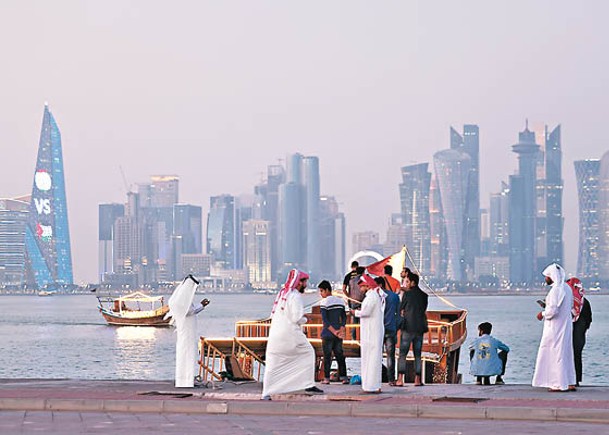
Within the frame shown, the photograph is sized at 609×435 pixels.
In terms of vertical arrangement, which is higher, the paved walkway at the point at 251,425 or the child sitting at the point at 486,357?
the child sitting at the point at 486,357

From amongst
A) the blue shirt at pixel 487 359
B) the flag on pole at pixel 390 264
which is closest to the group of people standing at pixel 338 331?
the blue shirt at pixel 487 359

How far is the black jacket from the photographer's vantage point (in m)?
23.5

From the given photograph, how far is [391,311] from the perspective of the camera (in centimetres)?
2388

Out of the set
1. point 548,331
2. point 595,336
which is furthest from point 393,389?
point 595,336

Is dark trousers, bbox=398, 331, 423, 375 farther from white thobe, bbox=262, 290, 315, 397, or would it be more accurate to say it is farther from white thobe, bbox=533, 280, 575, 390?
white thobe, bbox=262, 290, 315, 397

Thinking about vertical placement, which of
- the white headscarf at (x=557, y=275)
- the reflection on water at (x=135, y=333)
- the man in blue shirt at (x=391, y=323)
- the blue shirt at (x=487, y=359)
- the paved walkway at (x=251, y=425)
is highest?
the white headscarf at (x=557, y=275)

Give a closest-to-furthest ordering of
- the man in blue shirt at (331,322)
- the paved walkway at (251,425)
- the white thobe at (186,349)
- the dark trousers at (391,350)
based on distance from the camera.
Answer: the paved walkway at (251,425) → the white thobe at (186,349) → the man in blue shirt at (331,322) → the dark trousers at (391,350)

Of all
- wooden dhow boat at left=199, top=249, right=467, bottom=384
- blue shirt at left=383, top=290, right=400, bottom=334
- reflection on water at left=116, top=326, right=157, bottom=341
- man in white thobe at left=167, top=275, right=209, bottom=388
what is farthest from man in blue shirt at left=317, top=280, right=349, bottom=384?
reflection on water at left=116, top=326, right=157, bottom=341

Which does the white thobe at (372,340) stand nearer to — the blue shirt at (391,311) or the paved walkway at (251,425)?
the blue shirt at (391,311)

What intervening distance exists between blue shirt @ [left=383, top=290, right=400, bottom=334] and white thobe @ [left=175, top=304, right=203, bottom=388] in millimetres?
3374

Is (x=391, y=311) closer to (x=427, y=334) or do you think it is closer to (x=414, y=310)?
(x=414, y=310)

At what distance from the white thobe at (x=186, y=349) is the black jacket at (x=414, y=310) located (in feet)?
12.1

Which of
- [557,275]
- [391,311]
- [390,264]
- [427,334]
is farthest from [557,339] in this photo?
[390,264]

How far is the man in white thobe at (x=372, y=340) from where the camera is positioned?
72.0ft
